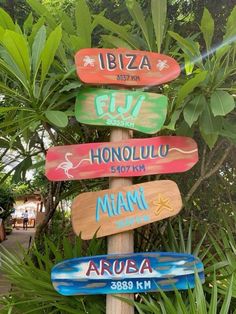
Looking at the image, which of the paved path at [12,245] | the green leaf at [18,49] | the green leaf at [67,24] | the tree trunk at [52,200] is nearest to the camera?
the green leaf at [18,49]

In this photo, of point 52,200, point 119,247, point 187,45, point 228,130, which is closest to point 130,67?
point 187,45

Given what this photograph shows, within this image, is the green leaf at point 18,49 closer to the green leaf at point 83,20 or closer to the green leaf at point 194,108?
the green leaf at point 83,20

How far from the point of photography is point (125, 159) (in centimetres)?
148

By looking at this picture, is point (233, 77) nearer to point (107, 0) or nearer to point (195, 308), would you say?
point (195, 308)

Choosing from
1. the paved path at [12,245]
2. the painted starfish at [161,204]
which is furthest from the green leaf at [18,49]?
the paved path at [12,245]

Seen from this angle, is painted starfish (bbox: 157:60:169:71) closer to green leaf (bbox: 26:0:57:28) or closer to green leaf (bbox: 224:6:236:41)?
green leaf (bbox: 224:6:236:41)

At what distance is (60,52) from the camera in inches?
60.7

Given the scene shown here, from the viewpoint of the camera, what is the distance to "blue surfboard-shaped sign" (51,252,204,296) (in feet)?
4.72

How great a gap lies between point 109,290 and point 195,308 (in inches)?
12.2

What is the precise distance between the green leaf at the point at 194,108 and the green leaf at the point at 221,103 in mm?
50

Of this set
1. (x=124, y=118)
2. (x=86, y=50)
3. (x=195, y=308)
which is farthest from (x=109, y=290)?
(x=86, y=50)

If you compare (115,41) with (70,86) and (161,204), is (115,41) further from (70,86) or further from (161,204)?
(161,204)

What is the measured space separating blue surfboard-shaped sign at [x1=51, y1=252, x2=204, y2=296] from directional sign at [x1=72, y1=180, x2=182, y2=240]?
4.1 inches

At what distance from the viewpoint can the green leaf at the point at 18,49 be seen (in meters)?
1.29
